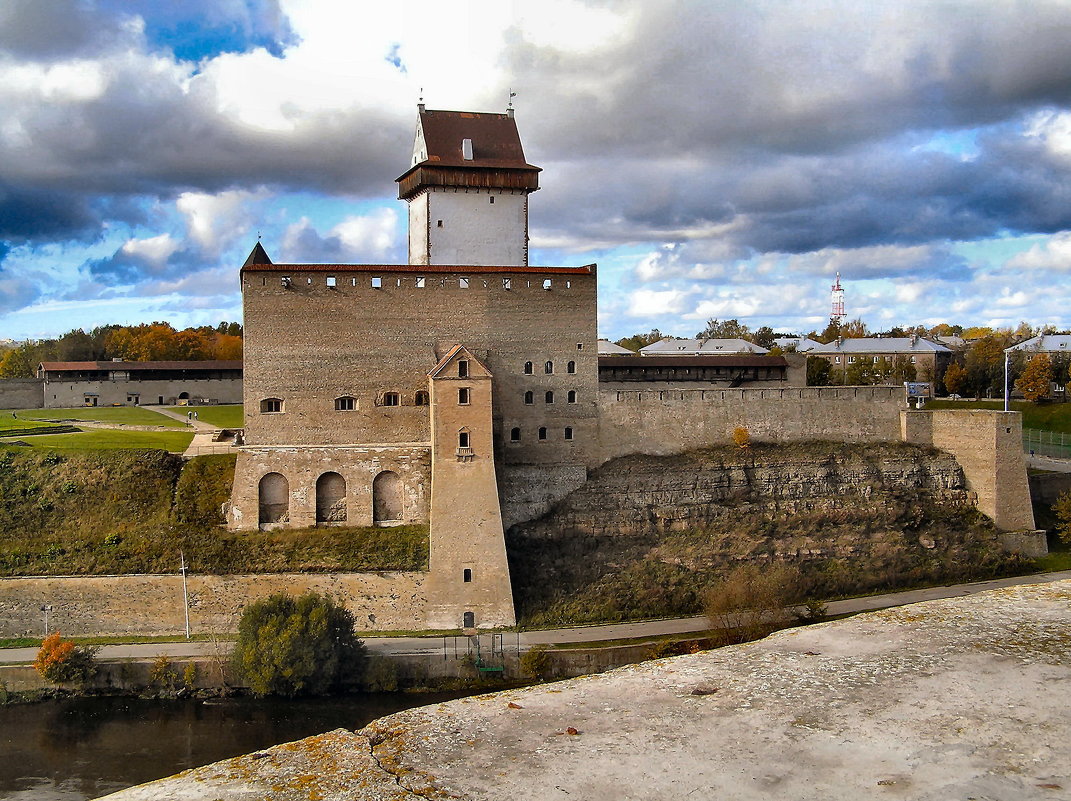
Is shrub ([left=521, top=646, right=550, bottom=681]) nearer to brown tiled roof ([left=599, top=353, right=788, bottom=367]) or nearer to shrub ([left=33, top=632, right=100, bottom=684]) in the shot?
shrub ([left=33, top=632, right=100, bottom=684])

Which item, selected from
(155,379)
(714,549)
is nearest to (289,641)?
(714,549)

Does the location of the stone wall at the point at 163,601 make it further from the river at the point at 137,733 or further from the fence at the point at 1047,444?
the fence at the point at 1047,444

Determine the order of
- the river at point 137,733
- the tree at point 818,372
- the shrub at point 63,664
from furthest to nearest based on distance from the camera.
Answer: the tree at point 818,372 < the shrub at point 63,664 < the river at point 137,733

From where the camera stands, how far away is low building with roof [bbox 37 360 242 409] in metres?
41.1

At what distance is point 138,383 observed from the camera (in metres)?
41.7

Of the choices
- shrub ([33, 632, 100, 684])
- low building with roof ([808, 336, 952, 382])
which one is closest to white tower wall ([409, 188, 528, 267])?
shrub ([33, 632, 100, 684])

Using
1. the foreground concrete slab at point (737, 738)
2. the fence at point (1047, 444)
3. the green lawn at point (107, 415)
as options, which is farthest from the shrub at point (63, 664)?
the fence at point (1047, 444)

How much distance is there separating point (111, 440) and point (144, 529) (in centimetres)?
614

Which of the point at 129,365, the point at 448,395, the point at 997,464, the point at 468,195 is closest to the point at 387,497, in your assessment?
the point at 448,395

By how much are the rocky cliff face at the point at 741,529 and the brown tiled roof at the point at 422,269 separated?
222 inches

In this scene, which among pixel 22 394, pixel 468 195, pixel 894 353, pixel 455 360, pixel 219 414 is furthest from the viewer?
pixel 894 353

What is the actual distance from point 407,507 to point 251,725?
713cm

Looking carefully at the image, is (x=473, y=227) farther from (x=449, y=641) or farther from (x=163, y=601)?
(x=163, y=601)

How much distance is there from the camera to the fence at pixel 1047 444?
37188 millimetres
